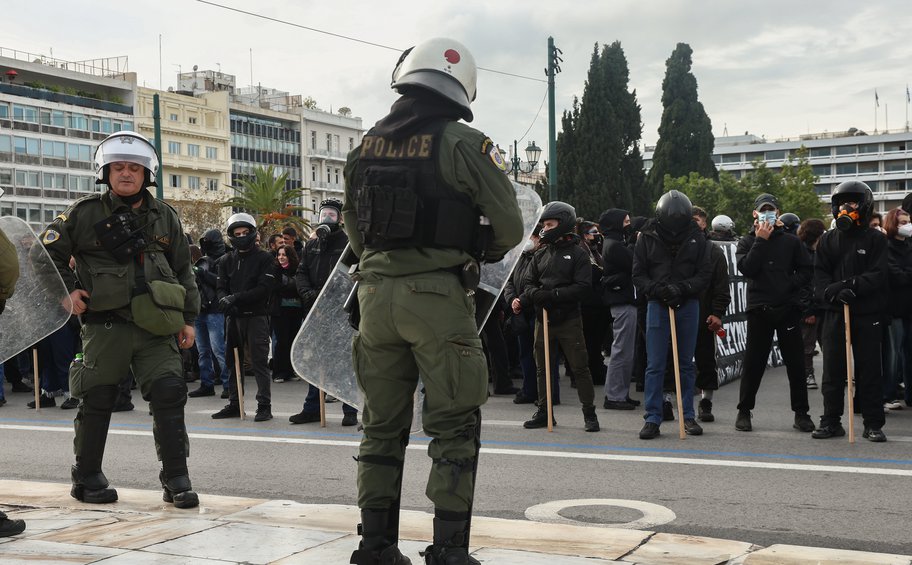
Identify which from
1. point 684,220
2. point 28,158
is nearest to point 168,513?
point 684,220

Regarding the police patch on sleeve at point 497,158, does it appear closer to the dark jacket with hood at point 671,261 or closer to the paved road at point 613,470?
the paved road at point 613,470

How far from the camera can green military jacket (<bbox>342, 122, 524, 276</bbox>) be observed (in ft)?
13.7

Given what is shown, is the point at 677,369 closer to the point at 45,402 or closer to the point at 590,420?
the point at 590,420

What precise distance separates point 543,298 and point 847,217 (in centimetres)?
264

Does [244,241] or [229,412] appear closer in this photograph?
[229,412]

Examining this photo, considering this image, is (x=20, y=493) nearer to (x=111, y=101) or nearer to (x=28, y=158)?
(x=28, y=158)

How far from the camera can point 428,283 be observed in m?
4.15

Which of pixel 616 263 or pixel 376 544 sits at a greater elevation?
pixel 616 263

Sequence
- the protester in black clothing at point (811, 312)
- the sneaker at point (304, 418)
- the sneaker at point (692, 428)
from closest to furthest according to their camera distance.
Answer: the sneaker at point (692, 428)
the sneaker at point (304, 418)
the protester in black clothing at point (811, 312)

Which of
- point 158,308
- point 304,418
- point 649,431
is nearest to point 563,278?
point 649,431

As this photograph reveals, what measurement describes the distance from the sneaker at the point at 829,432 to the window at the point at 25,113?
82341 millimetres

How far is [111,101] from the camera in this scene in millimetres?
90562

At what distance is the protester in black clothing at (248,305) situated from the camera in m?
10.2

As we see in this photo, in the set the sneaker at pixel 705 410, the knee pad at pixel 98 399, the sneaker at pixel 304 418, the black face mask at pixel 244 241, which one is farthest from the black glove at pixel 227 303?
the sneaker at pixel 705 410
